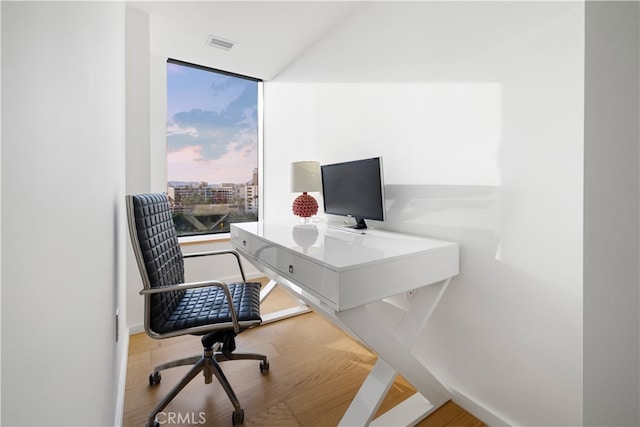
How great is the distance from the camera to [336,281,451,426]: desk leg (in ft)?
4.19

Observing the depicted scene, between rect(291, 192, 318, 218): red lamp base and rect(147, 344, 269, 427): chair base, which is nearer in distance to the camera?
rect(147, 344, 269, 427): chair base

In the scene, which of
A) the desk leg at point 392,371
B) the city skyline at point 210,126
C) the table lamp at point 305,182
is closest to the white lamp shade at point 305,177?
the table lamp at point 305,182

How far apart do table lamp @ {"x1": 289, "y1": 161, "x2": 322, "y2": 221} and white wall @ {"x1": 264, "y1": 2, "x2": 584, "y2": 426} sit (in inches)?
21.9

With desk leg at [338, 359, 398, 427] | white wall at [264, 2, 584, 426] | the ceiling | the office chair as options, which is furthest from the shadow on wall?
the ceiling

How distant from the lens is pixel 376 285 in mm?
1249

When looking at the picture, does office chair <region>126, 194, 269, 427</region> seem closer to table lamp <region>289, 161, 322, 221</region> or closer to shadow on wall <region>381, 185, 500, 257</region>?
table lamp <region>289, 161, 322, 221</region>

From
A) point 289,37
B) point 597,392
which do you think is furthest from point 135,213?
point 289,37

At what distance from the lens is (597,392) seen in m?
0.41

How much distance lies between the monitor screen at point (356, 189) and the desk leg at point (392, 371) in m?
0.64

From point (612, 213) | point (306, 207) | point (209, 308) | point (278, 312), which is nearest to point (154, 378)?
point (209, 308)

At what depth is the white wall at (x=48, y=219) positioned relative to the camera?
37 centimetres

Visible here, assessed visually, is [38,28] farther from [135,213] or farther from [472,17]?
[472,17]

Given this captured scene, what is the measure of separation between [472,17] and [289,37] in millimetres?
1675

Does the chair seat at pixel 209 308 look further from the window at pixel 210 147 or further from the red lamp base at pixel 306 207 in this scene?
the window at pixel 210 147
